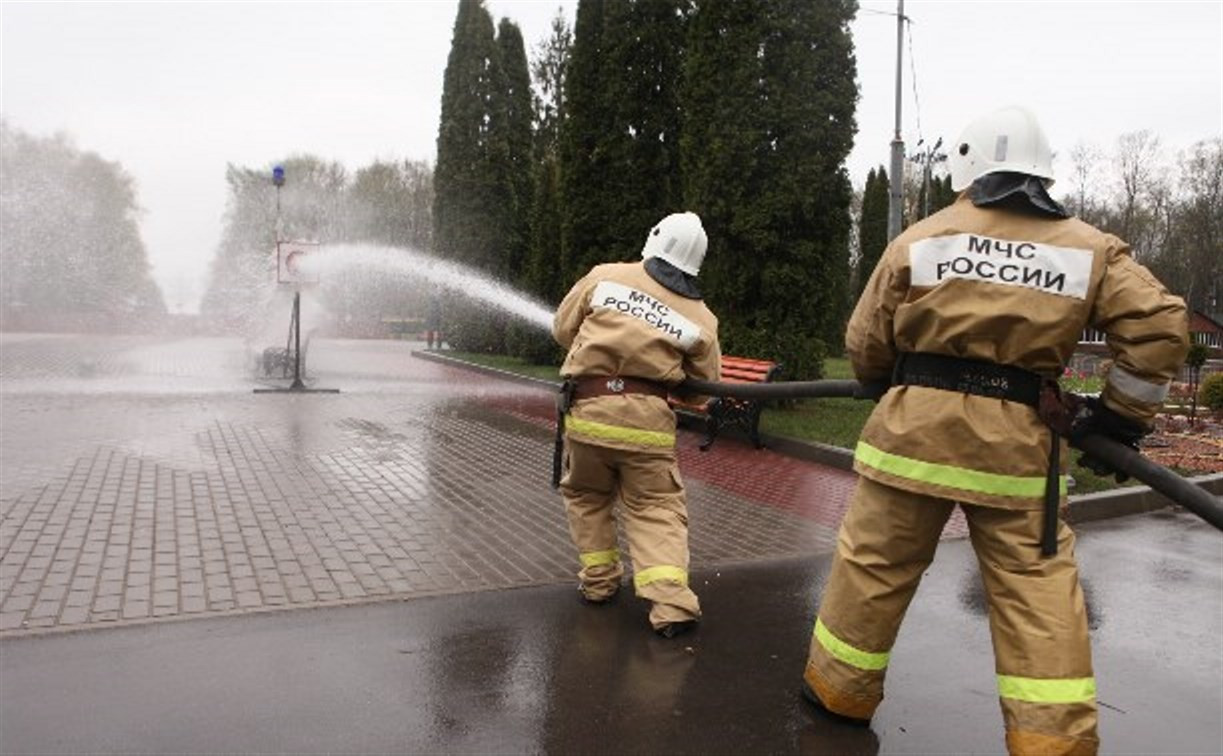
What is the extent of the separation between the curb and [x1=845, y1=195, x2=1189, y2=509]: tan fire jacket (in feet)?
6.22

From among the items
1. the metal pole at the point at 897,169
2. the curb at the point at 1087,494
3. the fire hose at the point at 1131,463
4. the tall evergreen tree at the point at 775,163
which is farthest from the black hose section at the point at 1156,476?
the metal pole at the point at 897,169

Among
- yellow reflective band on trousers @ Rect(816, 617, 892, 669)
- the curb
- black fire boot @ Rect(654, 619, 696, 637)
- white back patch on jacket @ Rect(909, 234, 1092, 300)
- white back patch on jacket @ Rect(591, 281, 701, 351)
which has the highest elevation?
white back patch on jacket @ Rect(909, 234, 1092, 300)

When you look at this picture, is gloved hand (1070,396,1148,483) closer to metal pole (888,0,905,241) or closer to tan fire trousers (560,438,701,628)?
tan fire trousers (560,438,701,628)

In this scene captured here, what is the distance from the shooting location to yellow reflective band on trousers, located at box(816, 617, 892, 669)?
126 inches

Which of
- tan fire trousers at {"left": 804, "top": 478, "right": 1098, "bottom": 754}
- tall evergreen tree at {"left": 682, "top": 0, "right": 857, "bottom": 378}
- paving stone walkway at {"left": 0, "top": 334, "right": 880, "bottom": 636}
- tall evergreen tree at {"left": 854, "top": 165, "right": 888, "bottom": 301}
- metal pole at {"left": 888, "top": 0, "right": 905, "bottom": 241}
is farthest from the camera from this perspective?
tall evergreen tree at {"left": 854, "top": 165, "right": 888, "bottom": 301}

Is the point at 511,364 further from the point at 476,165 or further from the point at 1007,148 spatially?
the point at 1007,148

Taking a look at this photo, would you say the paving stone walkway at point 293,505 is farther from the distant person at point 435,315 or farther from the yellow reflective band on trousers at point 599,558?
the distant person at point 435,315

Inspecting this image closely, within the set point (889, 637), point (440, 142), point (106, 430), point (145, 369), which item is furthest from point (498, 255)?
point (889, 637)

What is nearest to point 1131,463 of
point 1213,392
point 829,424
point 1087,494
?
point 1087,494

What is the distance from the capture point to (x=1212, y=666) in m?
4.18

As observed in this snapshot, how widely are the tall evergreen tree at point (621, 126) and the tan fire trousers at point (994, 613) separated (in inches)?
524

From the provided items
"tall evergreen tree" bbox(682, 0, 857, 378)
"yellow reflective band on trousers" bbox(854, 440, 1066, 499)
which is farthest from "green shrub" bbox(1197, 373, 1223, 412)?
"yellow reflective band on trousers" bbox(854, 440, 1066, 499)

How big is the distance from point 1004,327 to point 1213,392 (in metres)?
13.3

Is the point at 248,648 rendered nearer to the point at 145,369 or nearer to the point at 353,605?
the point at 353,605
